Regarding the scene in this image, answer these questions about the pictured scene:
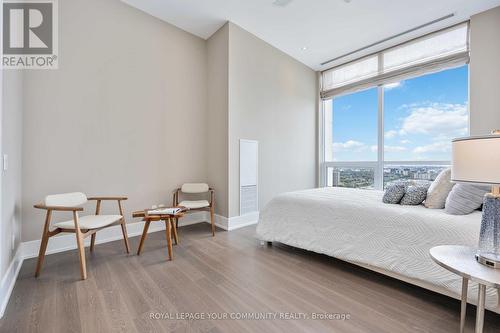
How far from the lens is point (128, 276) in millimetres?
2082

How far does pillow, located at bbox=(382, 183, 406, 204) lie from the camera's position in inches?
85.7

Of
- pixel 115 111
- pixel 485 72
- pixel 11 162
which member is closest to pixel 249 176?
pixel 115 111

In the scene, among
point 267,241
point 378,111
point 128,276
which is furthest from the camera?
point 378,111

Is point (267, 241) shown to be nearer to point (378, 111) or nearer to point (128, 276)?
point (128, 276)

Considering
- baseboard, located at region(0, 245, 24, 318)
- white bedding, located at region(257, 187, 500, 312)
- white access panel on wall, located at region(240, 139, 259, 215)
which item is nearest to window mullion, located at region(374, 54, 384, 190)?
white bedding, located at region(257, 187, 500, 312)

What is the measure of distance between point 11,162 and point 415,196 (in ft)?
12.1

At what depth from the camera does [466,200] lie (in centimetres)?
169

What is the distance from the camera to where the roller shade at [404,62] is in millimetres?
3389

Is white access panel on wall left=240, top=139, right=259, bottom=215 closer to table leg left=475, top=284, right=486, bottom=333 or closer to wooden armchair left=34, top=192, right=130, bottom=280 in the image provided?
wooden armchair left=34, top=192, right=130, bottom=280

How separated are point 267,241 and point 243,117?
206 centimetres

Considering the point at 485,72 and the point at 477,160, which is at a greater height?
the point at 485,72

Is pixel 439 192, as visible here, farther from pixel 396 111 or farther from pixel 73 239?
pixel 73 239

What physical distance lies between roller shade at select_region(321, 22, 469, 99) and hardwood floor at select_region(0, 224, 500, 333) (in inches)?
139

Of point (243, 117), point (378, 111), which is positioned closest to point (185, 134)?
point (243, 117)
